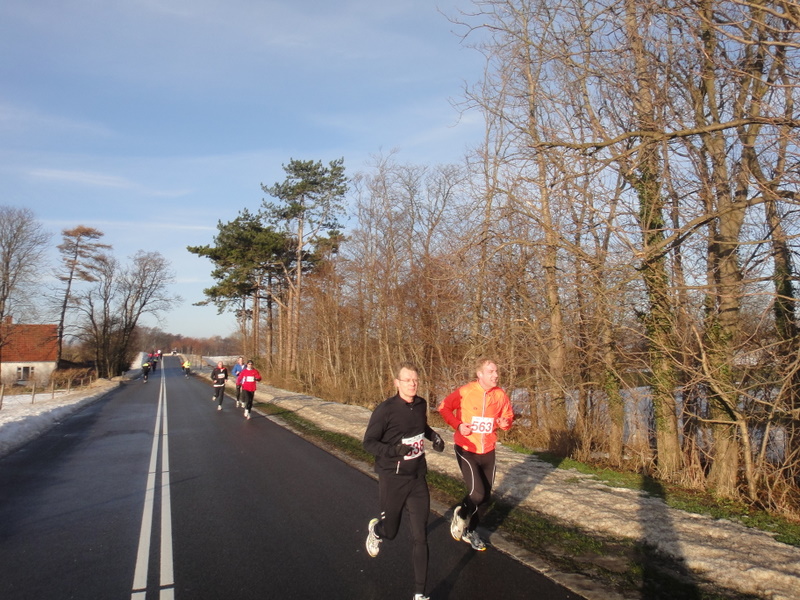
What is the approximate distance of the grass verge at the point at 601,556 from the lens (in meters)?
4.87

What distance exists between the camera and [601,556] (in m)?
5.71

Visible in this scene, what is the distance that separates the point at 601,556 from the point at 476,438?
1.57 metres

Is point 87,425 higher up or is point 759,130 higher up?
point 759,130

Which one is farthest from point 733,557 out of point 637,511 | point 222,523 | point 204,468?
point 204,468

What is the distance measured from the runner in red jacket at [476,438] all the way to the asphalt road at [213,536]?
28 cm

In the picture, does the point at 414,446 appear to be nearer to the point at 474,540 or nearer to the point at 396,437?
the point at 396,437

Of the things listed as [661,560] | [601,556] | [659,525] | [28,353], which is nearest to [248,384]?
[659,525]

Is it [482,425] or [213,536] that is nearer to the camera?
[482,425]

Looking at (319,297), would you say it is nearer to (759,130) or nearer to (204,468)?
(204,468)

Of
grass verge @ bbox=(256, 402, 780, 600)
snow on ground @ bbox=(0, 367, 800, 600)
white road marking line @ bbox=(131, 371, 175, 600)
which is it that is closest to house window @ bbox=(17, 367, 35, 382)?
white road marking line @ bbox=(131, 371, 175, 600)

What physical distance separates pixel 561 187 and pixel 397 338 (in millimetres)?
15399

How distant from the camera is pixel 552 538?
20.6 ft

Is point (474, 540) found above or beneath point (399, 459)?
beneath

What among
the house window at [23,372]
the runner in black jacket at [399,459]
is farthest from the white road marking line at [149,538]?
the house window at [23,372]
